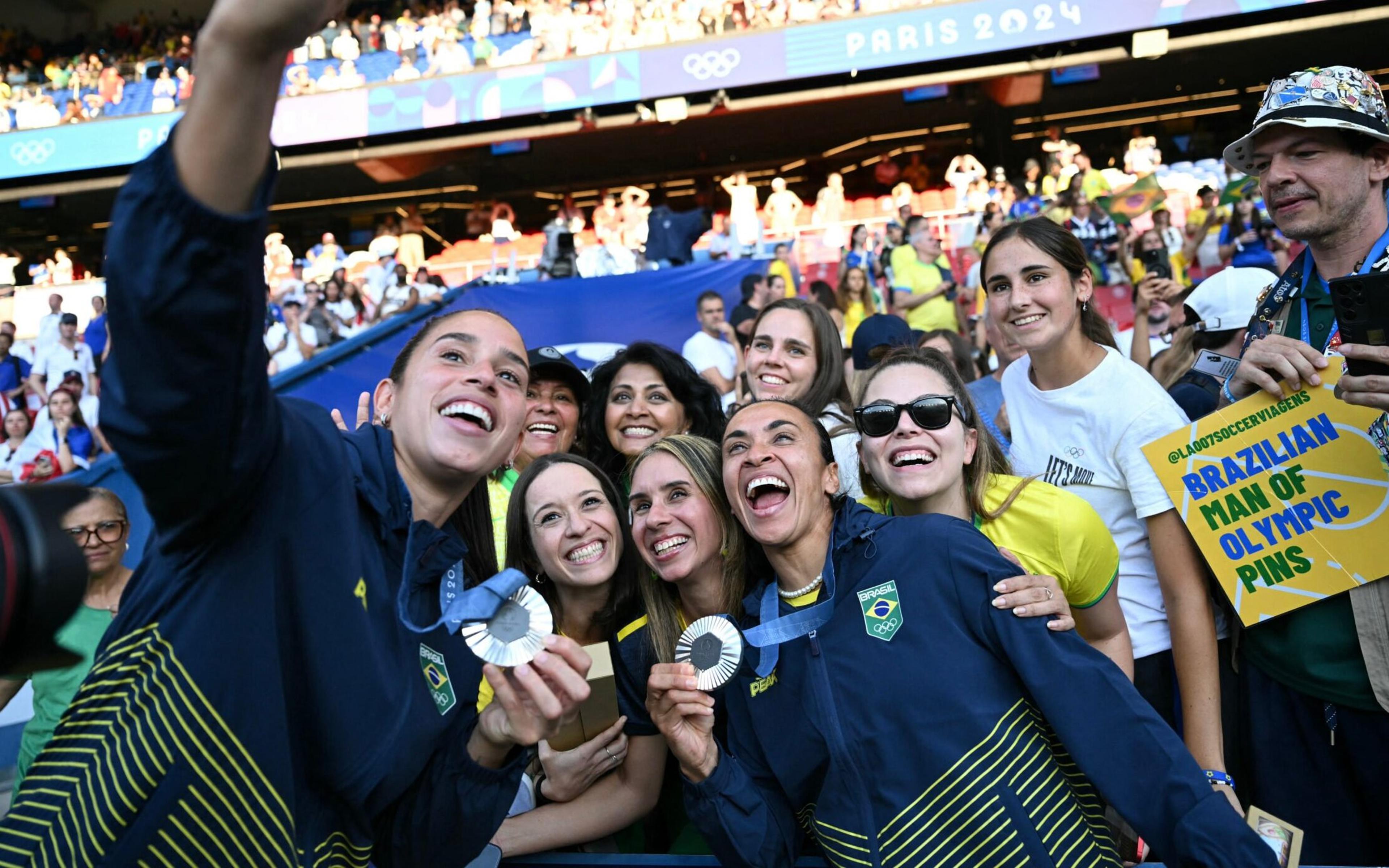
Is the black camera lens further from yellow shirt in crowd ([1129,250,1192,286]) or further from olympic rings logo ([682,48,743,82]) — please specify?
olympic rings logo ([682,48,743,82])

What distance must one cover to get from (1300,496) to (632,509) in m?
1.77

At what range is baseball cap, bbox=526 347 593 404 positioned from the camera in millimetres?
4325

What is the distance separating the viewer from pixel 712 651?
2207mm

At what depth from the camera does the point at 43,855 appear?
1.48 metres

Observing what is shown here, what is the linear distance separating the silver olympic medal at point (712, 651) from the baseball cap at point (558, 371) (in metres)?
2.24

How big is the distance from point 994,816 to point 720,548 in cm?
103

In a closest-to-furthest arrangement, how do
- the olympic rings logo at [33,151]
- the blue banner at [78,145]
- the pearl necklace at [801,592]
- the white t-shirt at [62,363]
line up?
the pearl necklace at [801,592]
the white t-shirt at [62,363]
the blue banner at [78,145]
the olympic rings logo at [33,151]

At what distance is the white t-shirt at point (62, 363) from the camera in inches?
519

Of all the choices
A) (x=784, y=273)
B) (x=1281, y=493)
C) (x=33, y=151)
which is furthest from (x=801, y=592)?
(x=33, y=151)

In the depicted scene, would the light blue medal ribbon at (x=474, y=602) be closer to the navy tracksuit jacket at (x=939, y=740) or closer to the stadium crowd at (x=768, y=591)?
the stadium crowd at (x=768, y=591)

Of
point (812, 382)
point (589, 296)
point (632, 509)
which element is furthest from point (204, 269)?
point (589, 296)

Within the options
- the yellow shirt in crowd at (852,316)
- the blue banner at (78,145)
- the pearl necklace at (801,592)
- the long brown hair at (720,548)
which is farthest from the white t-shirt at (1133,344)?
the blue banner at (78,145)

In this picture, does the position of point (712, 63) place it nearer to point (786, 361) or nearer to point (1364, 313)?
point (786, 361)

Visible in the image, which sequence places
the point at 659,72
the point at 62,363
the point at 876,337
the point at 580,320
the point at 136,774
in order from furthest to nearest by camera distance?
the point at 659,72 → the point at 62,363 → the point at 580,320 → the point at 876,337 → the point at 136,774
